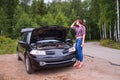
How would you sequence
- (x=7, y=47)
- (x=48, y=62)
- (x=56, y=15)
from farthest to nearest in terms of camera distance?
(x=56, y=15) < (x=7, y=47) < (x=48, y=62)

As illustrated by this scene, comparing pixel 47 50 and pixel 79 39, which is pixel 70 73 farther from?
pixel 79 39

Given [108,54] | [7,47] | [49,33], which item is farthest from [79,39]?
[7,47]

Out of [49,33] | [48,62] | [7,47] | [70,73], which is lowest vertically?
[7,47]

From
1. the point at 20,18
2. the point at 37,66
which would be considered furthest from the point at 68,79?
the point at 20,18

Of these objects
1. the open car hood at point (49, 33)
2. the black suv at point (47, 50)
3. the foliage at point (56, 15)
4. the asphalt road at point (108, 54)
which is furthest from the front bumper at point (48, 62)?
the foliage at point (56, 15)

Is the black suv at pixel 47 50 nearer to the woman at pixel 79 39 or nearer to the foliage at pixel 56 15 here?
the woman at pixel 79 39

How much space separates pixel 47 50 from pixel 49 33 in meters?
1.61

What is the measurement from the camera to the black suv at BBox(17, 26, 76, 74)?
9.37 metres

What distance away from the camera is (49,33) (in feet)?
36.0

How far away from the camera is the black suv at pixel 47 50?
30.7 ft

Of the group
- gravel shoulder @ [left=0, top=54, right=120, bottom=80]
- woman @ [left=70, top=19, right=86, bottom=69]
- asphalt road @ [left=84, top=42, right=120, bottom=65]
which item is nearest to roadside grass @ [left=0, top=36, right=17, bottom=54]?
asphalt road @ [left=84, top=42, right=120, bottom=65]

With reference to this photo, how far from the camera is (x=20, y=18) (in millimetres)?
48188

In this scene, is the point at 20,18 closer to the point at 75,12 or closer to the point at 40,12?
the point at 40,12

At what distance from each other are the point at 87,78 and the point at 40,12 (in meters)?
55.3
